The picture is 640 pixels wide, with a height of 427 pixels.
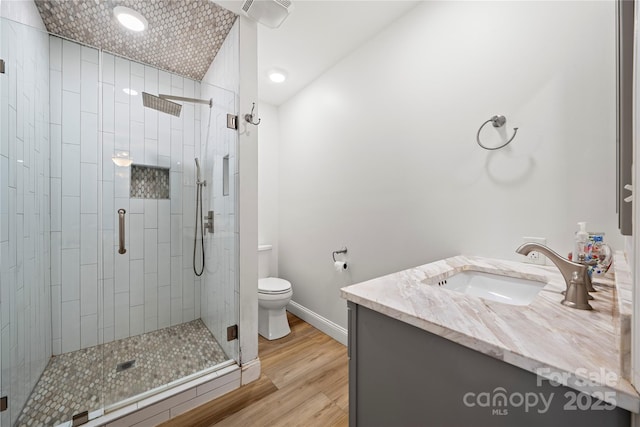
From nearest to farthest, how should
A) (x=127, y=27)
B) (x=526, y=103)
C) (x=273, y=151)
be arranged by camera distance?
(x=526, y=103) → (x=127, y=27) → (x=273, y=151)

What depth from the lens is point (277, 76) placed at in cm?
238

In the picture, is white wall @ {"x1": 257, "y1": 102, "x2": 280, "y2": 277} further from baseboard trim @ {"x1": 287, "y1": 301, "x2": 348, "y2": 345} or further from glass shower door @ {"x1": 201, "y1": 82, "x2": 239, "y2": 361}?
glass shower door @ {"x1": 201, "y1": 82, "x2": 239, "y2": 361}

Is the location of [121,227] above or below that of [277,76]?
below

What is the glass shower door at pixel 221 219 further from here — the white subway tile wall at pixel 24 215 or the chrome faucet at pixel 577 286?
the chrome faucet at pixel 577 286

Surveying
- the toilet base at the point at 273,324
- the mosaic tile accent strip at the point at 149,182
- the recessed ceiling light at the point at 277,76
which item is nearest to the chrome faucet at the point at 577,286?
the toilet base at the point at 273,324

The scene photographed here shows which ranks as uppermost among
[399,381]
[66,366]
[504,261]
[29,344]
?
[504,261]

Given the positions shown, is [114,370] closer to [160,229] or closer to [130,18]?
[160,229]

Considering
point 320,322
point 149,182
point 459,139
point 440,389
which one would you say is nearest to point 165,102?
point 149,182

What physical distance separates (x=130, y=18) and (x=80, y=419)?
238 cm

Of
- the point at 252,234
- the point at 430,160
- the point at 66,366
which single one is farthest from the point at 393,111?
the point at 66,366

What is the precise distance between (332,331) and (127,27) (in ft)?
9.31

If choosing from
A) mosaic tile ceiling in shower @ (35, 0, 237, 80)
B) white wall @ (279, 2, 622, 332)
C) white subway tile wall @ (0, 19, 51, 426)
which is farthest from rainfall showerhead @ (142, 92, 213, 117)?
white wall @ (279, 2, 622, 332)

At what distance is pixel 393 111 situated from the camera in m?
1.82

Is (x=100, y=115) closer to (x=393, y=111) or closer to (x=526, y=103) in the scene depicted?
(x=393, y=111)
